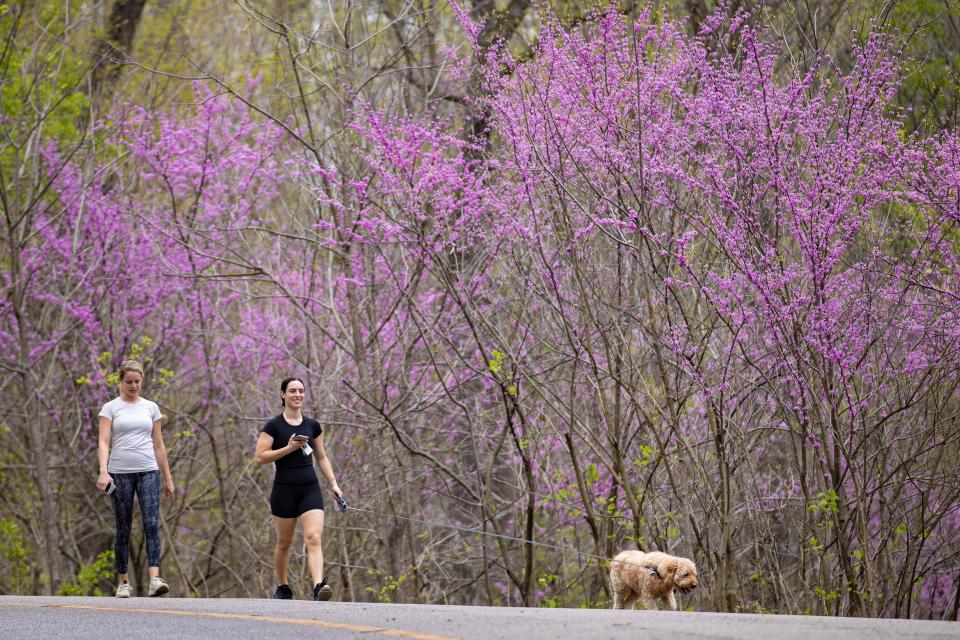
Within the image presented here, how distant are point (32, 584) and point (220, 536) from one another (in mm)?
4188

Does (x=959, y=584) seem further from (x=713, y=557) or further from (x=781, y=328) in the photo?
(x=781, y=328)

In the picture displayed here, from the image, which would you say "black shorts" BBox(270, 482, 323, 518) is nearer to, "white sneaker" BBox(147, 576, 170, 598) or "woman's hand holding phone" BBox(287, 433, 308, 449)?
"woman's hand holding phone" BBox(287, 433, 308, 449)

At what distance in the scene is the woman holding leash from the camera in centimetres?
948

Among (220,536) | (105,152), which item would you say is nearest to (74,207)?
(105,152)

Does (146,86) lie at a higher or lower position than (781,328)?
higher

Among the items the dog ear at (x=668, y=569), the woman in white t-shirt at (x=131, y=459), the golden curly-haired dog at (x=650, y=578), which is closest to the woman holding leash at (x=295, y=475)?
the woman in white t-shirt at (x=131, y=459)

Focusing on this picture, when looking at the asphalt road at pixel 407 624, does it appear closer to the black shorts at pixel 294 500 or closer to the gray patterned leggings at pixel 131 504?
the black shorts at pixel 294 500

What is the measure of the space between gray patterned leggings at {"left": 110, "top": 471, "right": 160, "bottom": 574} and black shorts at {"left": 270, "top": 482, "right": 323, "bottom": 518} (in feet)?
4.10

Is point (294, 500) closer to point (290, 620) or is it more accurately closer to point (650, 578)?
point (290, 620)

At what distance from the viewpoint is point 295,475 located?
31.5 feet

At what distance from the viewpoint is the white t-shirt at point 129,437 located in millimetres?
10109

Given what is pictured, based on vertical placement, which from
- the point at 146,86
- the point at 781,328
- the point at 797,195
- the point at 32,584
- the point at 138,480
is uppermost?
the point at 146,86

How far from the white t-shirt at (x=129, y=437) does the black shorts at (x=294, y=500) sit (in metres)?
1.29

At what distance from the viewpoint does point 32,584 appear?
20.6 m
